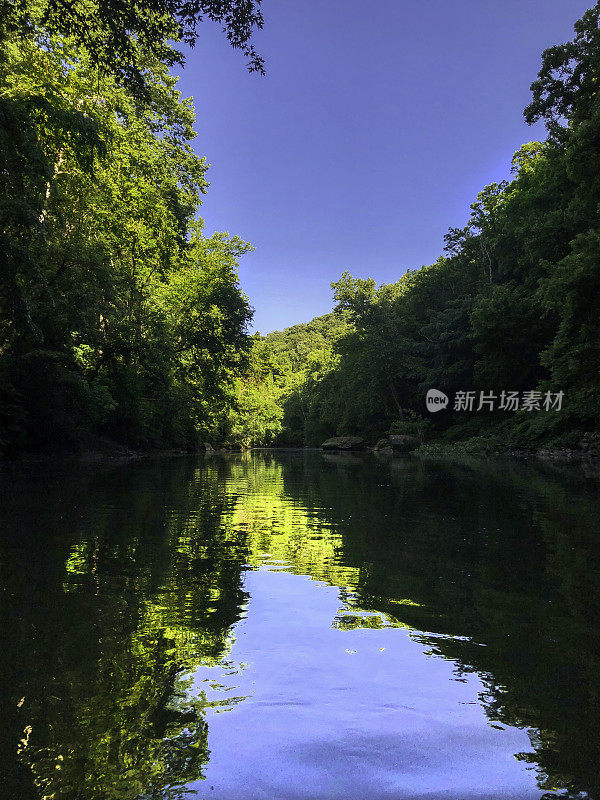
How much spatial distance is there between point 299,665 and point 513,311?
3029cm

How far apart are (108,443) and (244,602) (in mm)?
23986

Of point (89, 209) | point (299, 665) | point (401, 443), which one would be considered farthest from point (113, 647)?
point (401, 443)

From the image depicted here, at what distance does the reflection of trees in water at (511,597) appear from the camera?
1.94 metres

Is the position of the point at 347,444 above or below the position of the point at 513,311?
below

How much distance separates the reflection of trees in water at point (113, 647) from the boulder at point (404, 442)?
3494 cm

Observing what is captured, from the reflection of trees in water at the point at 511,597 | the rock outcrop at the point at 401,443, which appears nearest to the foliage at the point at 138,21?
the reflection of trees in water at the point at 511,597

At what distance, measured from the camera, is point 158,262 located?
2814cm

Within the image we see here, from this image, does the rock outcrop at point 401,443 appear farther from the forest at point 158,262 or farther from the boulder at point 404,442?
the forest at point 158,262

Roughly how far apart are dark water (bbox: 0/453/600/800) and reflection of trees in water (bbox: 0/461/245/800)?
0.03ft

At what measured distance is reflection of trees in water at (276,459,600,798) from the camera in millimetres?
1940

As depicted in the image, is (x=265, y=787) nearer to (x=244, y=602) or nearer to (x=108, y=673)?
(x=108, y=673)

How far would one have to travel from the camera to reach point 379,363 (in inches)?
1785

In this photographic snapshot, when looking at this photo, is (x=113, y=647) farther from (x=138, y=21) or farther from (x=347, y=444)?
(x=347, y=444)

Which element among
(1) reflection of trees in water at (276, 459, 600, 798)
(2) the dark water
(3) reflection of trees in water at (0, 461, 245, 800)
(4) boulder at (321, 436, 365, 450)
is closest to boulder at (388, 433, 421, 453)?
(4) boulder at (321, 436, 365, 450)
